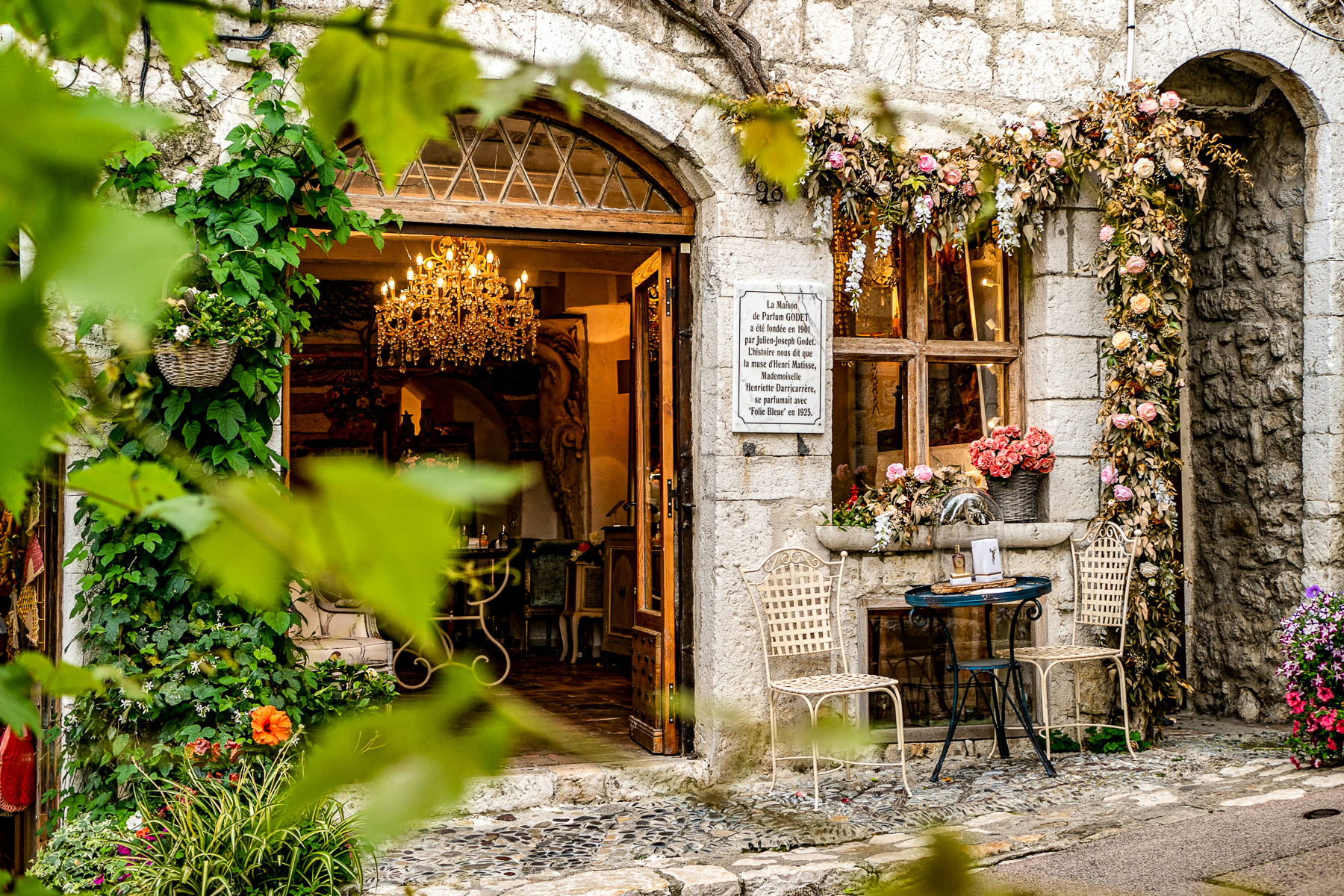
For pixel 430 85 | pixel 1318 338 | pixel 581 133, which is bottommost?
pixel 430 85

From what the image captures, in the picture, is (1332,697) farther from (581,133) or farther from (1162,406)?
(581,133)

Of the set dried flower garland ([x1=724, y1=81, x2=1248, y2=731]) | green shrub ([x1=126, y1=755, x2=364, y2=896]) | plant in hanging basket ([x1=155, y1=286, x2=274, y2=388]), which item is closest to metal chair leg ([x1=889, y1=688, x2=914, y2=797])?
dried flower garland ([x1=724, y1=81, x2=1248, y2=731])

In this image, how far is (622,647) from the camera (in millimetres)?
7473

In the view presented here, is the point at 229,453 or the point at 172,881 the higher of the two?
the point at 229,453

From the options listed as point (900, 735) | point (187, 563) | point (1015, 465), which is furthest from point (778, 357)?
point (187, 563)

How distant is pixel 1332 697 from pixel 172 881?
4.29 meters

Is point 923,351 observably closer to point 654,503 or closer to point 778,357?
point 778,357

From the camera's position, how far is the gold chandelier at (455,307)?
24.1ft

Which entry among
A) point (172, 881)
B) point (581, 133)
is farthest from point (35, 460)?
point (581, 133)

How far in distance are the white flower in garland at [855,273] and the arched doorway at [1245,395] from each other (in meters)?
2.07

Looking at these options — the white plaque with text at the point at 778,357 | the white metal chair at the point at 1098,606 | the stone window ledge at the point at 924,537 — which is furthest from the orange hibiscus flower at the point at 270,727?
the white metal chair at the point at 1098,606

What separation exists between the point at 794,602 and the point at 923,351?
1371 mm

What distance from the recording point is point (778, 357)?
188 inches

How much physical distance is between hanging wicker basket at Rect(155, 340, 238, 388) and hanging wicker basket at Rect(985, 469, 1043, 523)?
3186 mm
